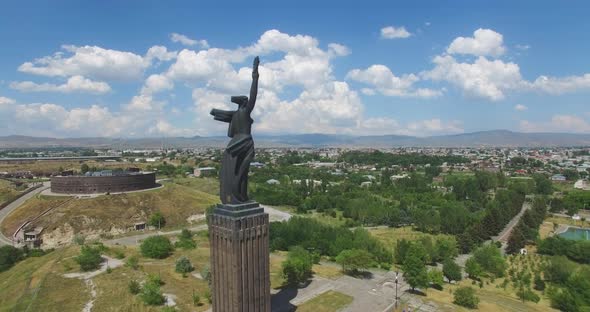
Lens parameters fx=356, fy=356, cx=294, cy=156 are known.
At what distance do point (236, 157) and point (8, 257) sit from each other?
46.9 meters

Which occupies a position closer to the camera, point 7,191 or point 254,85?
point 254,85

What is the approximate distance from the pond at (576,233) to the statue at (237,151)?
245 ft

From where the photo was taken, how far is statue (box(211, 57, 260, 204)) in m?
25.2

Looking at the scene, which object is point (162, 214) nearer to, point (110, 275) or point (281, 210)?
point (281, 210)

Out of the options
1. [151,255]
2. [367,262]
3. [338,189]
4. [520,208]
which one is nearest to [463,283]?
[367,262]

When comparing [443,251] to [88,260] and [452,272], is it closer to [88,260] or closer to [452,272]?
[452,272]

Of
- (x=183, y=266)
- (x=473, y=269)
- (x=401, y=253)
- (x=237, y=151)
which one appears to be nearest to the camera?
(x=237, y=151)

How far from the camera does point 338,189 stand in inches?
4464

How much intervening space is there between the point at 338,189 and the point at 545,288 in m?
71.9

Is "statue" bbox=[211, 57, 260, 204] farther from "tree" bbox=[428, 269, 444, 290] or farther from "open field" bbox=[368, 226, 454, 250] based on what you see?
"open field" bbox=[368, 226, 454, 250]

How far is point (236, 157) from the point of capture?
999 inches

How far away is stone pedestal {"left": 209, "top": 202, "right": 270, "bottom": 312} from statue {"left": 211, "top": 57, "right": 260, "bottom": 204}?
3.43 feet

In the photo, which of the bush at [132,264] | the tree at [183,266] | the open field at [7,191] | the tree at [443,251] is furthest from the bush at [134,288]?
the open field at [7,191]

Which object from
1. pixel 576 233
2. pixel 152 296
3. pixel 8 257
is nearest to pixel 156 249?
pixel 152 296
